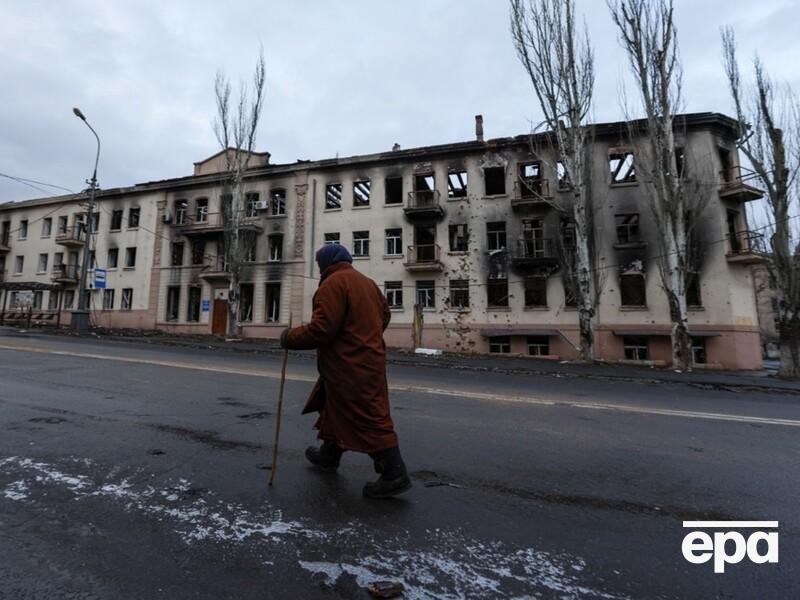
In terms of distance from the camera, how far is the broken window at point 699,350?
1953cm

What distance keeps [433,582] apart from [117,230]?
3810cm

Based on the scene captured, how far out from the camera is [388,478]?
8.83 feet

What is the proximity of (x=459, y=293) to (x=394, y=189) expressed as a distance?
26.4ft

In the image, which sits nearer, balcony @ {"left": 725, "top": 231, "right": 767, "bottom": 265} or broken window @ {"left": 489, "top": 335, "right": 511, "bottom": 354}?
balcony @ {"left": 725, "top": 231, "right": 767, "bottom": 265}

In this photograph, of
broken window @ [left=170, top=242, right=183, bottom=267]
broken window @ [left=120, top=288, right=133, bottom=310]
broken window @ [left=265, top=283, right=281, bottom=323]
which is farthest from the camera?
broken window @ [left=120, top=288, right=133, bottom=310]

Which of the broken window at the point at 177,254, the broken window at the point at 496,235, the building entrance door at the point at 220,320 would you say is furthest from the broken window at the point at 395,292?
the broken window at the point at 177,254

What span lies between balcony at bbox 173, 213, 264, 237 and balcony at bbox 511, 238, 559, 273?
657 inches

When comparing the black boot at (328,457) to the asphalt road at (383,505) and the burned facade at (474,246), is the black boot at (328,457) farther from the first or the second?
the burned facade at (474,246)

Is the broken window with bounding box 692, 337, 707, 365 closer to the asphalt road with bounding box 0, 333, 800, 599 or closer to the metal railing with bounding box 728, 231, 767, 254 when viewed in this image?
the metal railing with bounding box 728, 231, 767, 254

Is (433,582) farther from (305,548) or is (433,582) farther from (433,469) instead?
(433,469)

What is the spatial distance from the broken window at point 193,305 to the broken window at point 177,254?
8.71ft

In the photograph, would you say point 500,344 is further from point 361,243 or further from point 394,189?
point 394,189

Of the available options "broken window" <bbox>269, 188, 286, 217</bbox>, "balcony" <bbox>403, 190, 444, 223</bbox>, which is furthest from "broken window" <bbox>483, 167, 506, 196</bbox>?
"broken window" <bbox>269, 188, 286, 217</bbox>

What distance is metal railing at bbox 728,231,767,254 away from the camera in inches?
742
